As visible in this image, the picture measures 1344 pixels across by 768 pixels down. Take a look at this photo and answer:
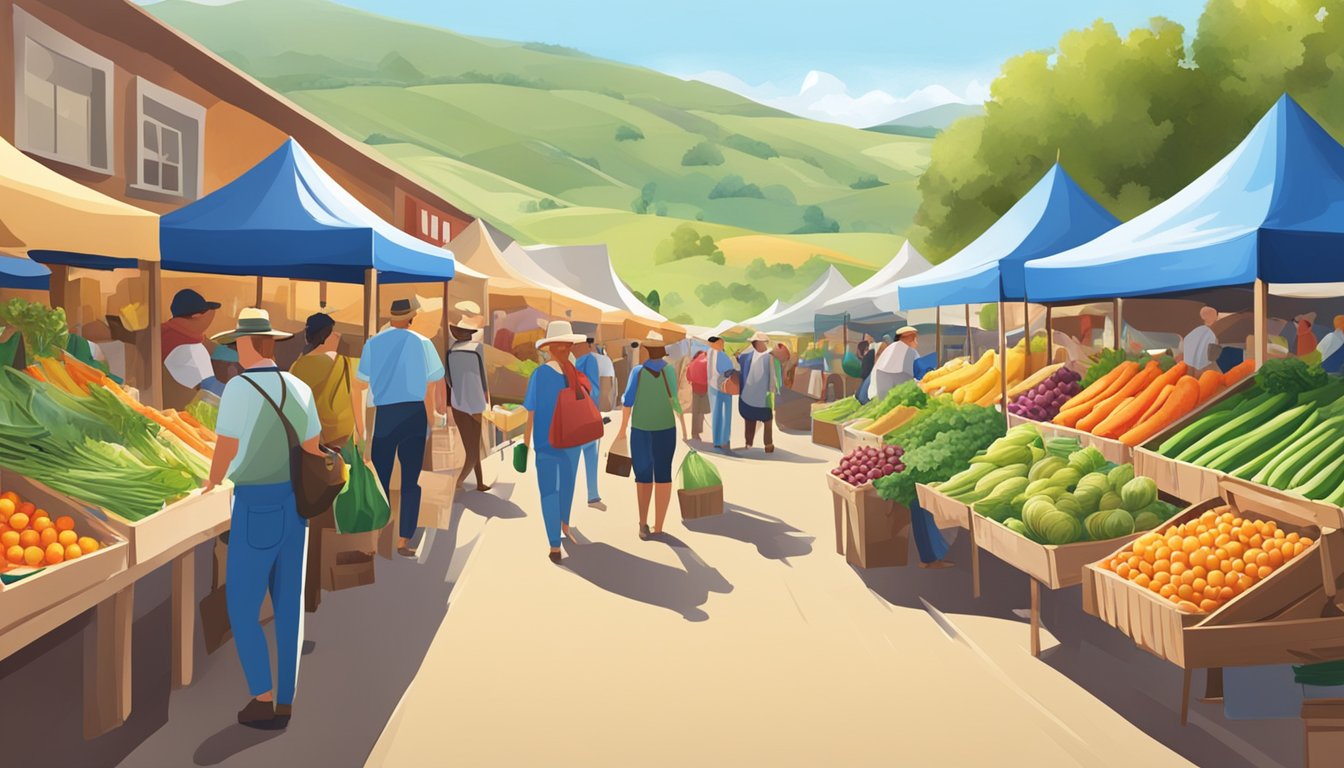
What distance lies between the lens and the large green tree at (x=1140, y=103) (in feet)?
90.5

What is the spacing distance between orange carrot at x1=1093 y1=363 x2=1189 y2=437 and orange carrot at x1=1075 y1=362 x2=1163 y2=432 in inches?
10.6

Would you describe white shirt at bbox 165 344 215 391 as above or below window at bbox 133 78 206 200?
below

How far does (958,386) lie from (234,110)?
12911 mm

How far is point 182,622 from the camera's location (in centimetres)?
550

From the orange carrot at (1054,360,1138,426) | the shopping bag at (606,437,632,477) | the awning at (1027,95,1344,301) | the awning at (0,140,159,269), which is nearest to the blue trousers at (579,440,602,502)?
the shopping bag at (606,437,632,477)

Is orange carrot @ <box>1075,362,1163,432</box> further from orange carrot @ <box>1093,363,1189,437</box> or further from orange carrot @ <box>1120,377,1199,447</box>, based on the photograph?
orange carrot @ <box>1120,377,1199,447</box>

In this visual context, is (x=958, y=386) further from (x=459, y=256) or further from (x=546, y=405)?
(x=459, y=256)

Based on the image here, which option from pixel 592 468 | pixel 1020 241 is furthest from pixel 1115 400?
pixel 592 468

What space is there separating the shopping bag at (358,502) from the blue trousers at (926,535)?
4.21 meters

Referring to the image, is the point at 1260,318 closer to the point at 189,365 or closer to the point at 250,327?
the point at 250,327

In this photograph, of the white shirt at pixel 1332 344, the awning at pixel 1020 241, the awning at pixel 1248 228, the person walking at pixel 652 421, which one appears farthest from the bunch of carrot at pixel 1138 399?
the white shirt at pixel 1332 344

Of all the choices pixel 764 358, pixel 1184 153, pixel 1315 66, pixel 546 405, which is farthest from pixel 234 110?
pixel 1315 66

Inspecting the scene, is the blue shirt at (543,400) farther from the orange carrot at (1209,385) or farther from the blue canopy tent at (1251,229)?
the orange carrot at (1209,385)

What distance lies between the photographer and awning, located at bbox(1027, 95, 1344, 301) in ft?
20.9
